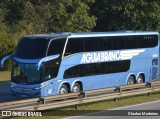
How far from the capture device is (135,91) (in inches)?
938

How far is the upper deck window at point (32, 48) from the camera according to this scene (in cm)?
A: 2291

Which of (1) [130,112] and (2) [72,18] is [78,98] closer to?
(1) [130,112]

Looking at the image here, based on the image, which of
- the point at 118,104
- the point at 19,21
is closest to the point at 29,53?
the point at 118,104

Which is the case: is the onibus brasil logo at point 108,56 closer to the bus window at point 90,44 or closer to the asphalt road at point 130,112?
the bus window at point 90,44

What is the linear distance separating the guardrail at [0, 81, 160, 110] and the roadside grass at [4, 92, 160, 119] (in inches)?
13.2

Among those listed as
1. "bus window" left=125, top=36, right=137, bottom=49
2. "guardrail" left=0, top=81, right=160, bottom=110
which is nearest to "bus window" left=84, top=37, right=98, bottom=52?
"bus window" left=125, top=36, right=137, bottom=49

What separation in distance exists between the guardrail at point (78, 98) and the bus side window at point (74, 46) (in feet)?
10.7

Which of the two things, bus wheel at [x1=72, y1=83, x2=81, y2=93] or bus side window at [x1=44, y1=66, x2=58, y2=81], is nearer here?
bus side window at [x1=44, y1=66, x2=58, y2=81]

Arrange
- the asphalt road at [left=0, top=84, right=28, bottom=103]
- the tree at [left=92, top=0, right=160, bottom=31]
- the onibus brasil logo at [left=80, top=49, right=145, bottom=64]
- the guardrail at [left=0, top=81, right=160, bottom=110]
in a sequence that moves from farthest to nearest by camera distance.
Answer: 1. the tree at [left=92, top=0, right=160, bottom=31]
2. the onibus brasil logo at [left=80, top=49, right=145, bottom=64]
3. the asphalt road at [left=0, top=84, right=28, bottom=103]
4. the guardrail at [left=0, top=81, right=160, bottom=110]

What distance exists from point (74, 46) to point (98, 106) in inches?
173

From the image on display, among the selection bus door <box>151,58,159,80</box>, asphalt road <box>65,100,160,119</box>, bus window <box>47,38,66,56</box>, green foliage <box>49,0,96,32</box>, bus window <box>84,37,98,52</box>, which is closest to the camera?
asphalt road <box>65,100,160,119</box>

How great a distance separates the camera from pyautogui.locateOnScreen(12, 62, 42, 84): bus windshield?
74.5ft

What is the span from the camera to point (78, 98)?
20156 millimetres

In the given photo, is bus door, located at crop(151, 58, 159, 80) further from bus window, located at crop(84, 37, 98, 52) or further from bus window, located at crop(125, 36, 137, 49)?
bus window, located at crop(84, 37, 98, 52)
